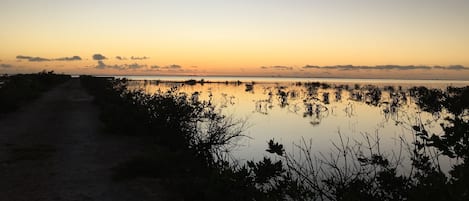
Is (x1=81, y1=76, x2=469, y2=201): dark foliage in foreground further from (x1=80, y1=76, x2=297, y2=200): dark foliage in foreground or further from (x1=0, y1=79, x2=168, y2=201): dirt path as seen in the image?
(x1=0, y1=79, x2=168, y2=201): dirt path

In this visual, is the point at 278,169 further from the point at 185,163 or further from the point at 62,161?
the point at 62,161

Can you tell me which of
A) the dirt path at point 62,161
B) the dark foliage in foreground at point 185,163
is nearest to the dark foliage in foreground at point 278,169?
the dark foliage in foreground at point 185,163

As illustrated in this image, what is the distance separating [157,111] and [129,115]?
2.29 meters

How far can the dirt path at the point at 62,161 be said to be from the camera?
25.2 feet

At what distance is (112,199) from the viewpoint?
739cm

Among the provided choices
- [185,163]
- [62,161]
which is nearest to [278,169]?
[185,163]

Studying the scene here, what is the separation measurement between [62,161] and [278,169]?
6187 millimetres

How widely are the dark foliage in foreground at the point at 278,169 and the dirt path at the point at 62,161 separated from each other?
661mm

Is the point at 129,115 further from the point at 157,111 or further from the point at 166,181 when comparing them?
the point at 166,181

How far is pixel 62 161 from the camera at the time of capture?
1006 cm

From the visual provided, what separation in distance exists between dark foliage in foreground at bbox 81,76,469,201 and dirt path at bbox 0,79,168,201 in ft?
2.17

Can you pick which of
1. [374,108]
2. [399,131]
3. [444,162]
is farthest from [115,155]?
[374,108]

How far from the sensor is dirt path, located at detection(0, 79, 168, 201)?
7.68 metres

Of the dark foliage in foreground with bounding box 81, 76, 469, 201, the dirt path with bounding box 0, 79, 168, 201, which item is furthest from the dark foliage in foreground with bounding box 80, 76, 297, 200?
the dirt path with bounding box 0, 79, 168, 201
